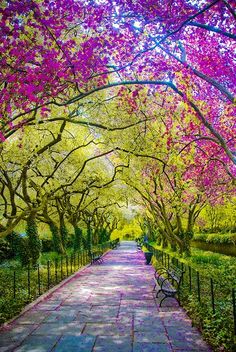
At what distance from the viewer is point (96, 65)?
320 inches

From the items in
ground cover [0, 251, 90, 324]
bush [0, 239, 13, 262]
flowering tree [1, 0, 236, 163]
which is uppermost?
flowering tree [1, 0, 236, 163]

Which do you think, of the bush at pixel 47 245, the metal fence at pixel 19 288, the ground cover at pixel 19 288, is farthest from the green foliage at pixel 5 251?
the bush at pixel 47 245

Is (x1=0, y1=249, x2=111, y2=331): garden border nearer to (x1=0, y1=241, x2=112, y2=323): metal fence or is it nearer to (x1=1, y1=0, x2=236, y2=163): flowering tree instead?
(x1=0, y1=241, x2=112, y2=323): metal fence

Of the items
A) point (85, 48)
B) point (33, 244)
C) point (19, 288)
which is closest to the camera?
point (85, 48)

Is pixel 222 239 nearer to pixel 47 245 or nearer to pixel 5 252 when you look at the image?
pixel 47 245

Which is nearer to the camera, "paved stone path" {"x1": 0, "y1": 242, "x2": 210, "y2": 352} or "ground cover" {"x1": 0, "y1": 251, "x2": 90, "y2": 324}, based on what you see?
"paved stone path" {"x1": 0, "y1": 242, "x2": 210, "y2": 352}

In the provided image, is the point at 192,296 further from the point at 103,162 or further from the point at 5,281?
the point at 103,162

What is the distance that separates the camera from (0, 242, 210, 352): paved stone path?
281 inches

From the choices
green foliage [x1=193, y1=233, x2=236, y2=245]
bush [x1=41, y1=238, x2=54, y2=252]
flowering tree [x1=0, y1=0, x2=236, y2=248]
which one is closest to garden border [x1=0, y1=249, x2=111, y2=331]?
flowering tree [x1=0, y1=0, x2=236, y2=248]

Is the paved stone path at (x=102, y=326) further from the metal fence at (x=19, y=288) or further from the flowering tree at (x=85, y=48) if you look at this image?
the flowering tree at (x=85, y=48)

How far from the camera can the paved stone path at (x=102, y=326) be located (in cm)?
713

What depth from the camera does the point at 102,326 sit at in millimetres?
8609

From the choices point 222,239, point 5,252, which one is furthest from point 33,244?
point 222,239

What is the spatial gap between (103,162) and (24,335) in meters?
19.1
